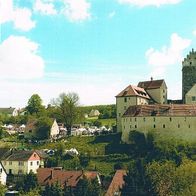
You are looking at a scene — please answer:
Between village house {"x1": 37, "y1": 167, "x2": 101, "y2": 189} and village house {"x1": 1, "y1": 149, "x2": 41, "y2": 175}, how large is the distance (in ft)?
24.9

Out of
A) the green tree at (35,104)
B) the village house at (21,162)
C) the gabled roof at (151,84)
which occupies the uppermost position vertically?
the gabled roof at (151,84)

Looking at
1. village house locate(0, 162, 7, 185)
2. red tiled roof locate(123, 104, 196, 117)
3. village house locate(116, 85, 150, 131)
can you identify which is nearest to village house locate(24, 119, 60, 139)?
village house locate(116, 85, 150, 131)

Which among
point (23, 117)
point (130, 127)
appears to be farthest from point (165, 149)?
point (23, 117)

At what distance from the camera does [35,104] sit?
439 ft

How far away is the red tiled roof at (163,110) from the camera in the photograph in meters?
84.0

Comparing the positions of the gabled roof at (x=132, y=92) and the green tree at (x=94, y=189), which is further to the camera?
the gabled roof at (x=132, y=92)

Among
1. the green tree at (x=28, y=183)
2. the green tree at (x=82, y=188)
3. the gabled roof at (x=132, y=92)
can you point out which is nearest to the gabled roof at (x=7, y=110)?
the gabled roof at (x=132, y=92)

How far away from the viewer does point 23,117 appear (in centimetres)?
13450

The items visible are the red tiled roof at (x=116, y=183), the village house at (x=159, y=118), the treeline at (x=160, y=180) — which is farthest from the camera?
the village house at (x=159, y=118)

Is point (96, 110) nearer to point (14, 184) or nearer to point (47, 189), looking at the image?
point (14, 184)

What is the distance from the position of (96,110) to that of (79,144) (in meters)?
73.0

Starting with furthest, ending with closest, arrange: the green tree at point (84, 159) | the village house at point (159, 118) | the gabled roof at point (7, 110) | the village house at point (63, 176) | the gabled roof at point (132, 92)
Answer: the gabled roof at point (7, 110) < the gabled roof at point (132, 92) < the village house at point (159, 118) < the green tree at point (84, 159) < the village house at point (63, 176)

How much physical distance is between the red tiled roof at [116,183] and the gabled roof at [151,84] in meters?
30.5

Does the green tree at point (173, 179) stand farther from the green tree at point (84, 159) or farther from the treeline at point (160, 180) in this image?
the green tree at point (84, 159)
